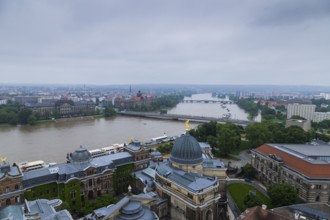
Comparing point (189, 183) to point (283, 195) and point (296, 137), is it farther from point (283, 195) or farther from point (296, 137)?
point (296, 137)

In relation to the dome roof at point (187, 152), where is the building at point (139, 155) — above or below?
below

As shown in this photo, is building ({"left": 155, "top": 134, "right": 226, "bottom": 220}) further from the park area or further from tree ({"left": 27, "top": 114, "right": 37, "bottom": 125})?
tree ({"left": 27, "top": 114, "right": 37, "bottom": 125})

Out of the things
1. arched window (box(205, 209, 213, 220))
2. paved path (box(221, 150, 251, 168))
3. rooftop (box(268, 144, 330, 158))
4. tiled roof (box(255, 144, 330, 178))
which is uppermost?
rooftop (box(268, 144, 330, 158))

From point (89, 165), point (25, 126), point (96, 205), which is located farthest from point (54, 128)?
point (96, 205)

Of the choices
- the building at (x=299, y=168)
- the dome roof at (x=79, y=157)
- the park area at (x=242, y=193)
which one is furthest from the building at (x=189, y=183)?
the dome roof at (x=79, y=157)

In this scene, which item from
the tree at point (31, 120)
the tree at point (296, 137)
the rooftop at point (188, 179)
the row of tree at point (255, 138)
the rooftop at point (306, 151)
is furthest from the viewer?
A: the tree at point (31, 120)

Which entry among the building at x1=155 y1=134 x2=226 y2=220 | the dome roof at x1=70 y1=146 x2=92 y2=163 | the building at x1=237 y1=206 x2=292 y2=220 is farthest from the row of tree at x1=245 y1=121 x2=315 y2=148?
the dome roof at x1=70 y1=146 x2=92 y2=163

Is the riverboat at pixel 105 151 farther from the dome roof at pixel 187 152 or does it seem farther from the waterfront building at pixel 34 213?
the waterfront building at pixel 34 213
